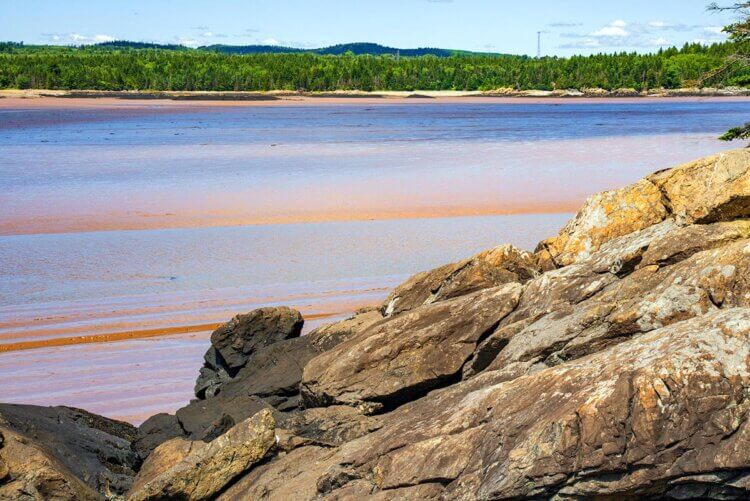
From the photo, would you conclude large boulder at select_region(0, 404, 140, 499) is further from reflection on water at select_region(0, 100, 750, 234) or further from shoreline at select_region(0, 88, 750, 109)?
shoreline at select_region(0, 88, 750, 109)

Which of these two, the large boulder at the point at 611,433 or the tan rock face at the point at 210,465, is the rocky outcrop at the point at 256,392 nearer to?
the tan rock face at the point at 210,465

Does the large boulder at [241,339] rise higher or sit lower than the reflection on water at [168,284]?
higher

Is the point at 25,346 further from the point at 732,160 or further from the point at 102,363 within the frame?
the point at 732,160

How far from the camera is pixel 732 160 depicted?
10633mm

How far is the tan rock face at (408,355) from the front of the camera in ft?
33.2

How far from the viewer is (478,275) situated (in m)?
12.0

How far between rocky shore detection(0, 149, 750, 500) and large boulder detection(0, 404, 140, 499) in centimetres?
2

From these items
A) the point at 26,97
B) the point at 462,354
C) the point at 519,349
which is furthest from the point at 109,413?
the point at 26,97

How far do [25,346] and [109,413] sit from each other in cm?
367

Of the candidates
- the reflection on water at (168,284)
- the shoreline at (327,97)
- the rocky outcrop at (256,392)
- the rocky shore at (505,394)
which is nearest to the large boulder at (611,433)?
the rocky shore at (505,394)

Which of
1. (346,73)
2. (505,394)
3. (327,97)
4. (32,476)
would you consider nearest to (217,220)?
(32,476)

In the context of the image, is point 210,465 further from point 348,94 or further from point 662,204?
point 348,94

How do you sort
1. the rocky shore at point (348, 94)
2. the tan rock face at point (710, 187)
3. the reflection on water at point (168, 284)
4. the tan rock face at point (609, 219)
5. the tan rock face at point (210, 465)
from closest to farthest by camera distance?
the tan rock face at point (210, 465) < the tan rock face at point (710, 187) < the tan rock face at point (609, 219) < the reflection on water at point (168, 284) < the rocky shore at point (348, 94)

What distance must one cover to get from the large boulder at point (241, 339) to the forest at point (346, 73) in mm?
124781
